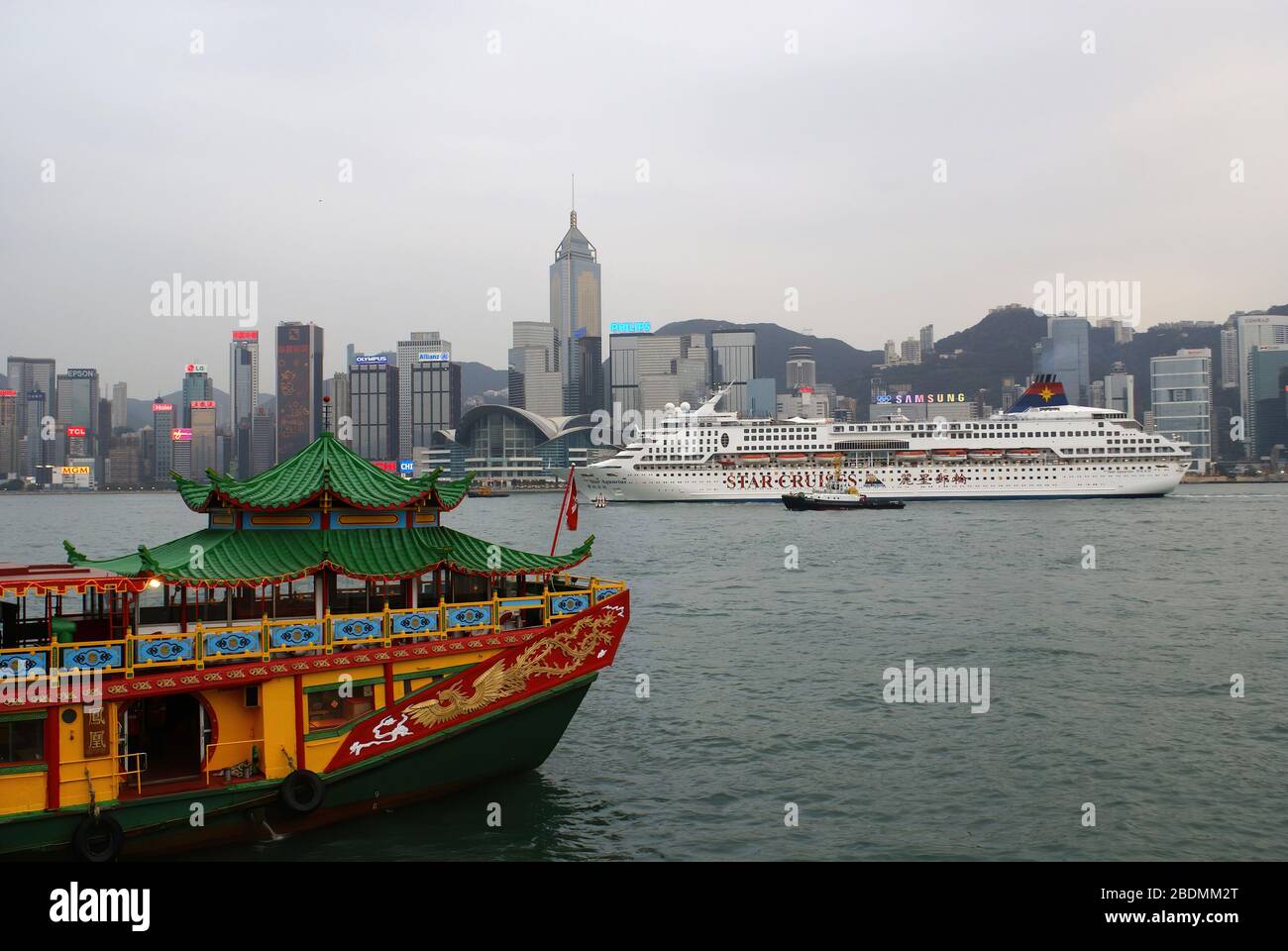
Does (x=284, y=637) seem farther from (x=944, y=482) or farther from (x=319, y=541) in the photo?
(x=944, y=482)

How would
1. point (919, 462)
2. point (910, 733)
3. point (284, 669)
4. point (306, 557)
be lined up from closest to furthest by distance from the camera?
point (284, 669), point (306, 557), point (910, 733), point (919, 462)

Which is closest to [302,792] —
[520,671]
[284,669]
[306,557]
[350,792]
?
[350,792]

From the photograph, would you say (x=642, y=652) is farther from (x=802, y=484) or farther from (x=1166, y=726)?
(x=802, y=484)

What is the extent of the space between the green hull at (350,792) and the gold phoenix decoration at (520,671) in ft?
0.92

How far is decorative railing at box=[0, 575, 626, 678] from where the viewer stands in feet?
37.3

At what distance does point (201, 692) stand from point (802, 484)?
311 ft

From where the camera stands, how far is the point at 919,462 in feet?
341

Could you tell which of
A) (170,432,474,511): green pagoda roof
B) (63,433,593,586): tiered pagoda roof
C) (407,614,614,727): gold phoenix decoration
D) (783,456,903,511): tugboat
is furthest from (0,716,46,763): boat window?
(783,456,903,511): tugboat

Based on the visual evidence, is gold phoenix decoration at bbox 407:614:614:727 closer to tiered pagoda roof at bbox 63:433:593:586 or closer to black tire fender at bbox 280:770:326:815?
tiered pagoda roof at bbox 63:433:593:586

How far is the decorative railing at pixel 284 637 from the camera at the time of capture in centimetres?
1136

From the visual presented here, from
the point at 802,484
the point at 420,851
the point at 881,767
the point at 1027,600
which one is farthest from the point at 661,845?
the point at 802,484

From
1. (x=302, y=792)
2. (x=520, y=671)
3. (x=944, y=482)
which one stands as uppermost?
(x=944, y=482)

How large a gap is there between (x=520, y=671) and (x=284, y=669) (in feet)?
10.6

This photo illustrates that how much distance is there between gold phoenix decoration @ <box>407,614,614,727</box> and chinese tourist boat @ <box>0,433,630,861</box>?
0.03 m
